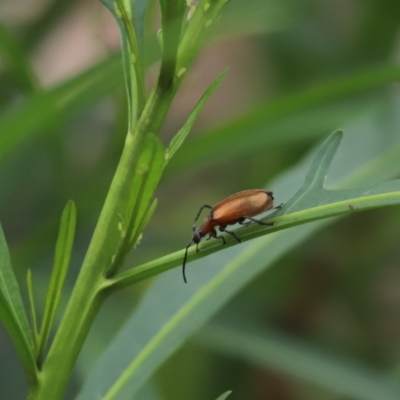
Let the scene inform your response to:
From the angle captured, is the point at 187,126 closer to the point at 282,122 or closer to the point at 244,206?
the point at 244,206

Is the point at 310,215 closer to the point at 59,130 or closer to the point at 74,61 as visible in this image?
the point at 59,130

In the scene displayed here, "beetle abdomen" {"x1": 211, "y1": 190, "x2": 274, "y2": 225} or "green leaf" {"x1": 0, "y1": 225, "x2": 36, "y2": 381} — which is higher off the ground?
"green leaf" {"x1": 0, "y1": 225, "x2": 36, "y2": 381}

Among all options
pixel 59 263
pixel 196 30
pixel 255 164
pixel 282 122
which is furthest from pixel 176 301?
pixel 255 164

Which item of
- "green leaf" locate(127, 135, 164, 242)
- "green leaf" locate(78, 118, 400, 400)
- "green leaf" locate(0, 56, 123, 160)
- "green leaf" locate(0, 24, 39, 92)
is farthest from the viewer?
"green leaf" locate(0, 24, 39, 92)

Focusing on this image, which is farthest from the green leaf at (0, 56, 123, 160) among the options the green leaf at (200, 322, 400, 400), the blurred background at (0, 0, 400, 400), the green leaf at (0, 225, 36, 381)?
the green leaf at (200, 322, 400, 400)

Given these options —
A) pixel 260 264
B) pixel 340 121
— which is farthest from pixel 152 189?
pixel 340 121

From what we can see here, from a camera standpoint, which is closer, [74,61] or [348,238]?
[348,238]

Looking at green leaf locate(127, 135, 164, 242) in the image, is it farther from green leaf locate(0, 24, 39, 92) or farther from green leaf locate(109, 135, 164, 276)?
green leaf locate(0, 24, 39, 92)
